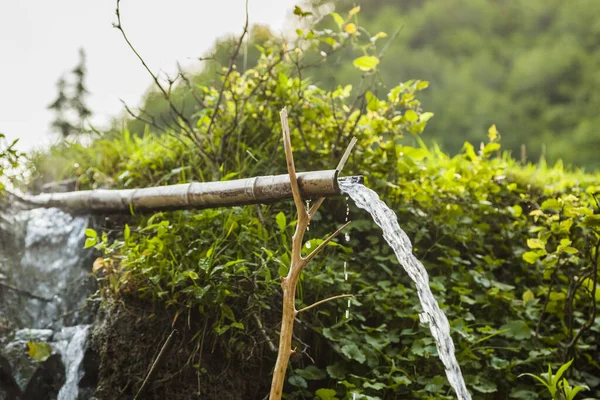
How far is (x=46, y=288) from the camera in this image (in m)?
2.94

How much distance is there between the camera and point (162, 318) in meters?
2.41

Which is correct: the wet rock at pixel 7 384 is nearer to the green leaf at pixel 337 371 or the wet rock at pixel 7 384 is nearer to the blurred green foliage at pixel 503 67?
the green leaf at pixel 337 371

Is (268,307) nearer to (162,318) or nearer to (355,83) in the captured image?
(162,318)

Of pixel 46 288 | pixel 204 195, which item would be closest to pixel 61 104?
pixel 46 288

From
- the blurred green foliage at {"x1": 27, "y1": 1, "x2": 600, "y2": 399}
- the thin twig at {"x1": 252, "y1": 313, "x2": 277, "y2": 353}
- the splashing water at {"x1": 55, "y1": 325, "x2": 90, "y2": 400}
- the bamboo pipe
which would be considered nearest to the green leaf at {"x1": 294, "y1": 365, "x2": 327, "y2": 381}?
the blurred green foliage at {"x1": 27, "y1": 1, "x2": 600, "y2": 399}

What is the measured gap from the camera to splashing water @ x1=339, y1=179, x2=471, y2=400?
2.04m

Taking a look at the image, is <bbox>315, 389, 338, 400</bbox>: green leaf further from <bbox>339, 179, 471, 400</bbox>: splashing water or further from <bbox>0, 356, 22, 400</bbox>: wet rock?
<bbox>0, 356, 22, 400</bbox>: wet rock

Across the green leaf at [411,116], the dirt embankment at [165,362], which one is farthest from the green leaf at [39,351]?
the green leaf at [411,116]

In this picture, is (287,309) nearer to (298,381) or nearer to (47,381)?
(298,381)

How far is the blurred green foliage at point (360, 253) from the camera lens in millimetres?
2426

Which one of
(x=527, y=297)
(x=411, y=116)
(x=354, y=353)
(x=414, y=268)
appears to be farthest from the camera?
(x=411, y=116)

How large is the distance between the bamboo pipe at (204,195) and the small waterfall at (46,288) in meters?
0.14

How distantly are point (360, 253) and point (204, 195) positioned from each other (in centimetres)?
94

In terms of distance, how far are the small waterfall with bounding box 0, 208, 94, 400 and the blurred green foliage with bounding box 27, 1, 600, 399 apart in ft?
0.75
